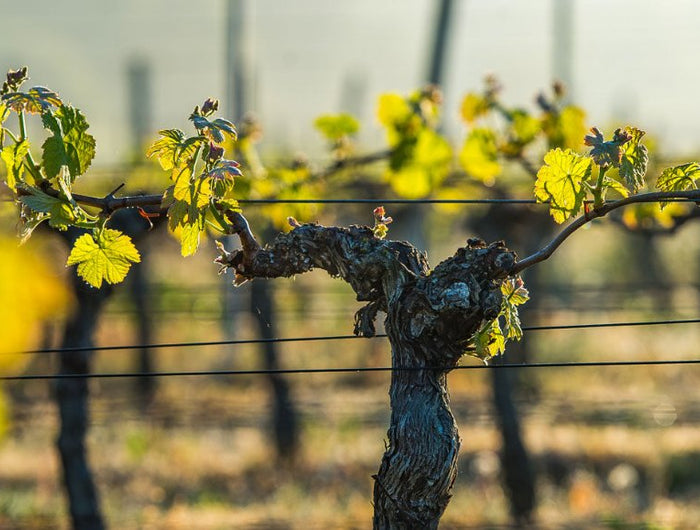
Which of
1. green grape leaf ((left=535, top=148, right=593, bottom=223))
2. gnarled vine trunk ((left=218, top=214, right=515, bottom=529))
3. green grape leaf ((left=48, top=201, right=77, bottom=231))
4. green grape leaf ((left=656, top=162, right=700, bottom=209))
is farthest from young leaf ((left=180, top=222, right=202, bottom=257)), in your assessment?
green grape leaf ((left=656, top=162, right=700, bottom=209))

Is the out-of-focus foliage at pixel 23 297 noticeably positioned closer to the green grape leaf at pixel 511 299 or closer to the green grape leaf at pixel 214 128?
the green grape leaf at pixel 214 128

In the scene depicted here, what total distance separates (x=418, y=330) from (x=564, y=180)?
564 millimetres

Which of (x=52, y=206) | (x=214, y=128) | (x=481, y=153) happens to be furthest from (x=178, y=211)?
(x=481, y=153)

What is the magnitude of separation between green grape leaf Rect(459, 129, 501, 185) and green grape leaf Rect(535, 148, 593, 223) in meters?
2.92

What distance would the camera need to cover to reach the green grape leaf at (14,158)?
2.84m

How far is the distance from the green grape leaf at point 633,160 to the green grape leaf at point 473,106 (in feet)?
9.98

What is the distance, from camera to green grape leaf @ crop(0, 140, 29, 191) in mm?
2840

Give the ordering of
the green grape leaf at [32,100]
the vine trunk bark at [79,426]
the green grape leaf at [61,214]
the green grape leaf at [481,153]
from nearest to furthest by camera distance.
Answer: the green grape leaf at [32,100] → the green grape leaf at [61,214] → the vine trunk bark at [79,426] → the green grape leaf at [481,153]

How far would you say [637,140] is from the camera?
2.81m

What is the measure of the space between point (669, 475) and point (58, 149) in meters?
6.95

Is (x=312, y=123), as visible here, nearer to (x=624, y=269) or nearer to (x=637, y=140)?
(x=637, y=140)

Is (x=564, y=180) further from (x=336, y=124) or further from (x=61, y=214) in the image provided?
(x=336, y=124)

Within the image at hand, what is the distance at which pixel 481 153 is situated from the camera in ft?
19.1

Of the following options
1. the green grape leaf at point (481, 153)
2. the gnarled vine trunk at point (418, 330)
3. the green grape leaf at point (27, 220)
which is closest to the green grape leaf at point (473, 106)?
the green grape leaf at point (481, 153)
